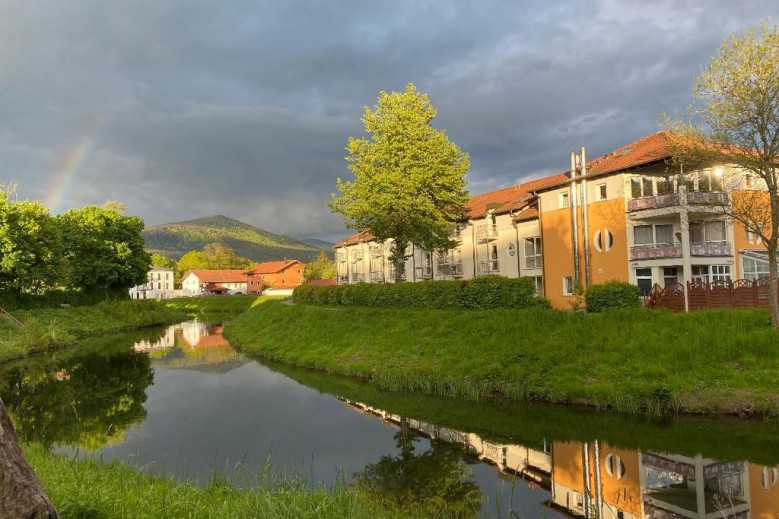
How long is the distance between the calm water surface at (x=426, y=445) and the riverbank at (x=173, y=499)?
1567 millimetres

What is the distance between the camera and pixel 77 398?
2533cm

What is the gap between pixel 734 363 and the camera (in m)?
19.0

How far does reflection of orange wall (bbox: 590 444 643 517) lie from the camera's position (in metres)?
12.0

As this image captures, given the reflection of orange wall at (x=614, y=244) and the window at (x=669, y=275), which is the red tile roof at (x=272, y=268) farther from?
the window at (x=669, y=275)

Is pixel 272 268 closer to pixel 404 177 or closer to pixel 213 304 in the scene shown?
pixel 213 304

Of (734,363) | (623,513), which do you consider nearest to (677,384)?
(734,363)

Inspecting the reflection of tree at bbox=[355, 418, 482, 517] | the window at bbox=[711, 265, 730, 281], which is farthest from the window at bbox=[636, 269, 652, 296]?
the reflection of tree at bbox=[355, 418, 482, 517]

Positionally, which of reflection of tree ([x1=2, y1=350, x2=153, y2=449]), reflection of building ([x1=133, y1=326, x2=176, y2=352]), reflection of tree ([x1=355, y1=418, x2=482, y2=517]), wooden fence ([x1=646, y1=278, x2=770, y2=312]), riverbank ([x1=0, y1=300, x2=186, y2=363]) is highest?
wooden fence ([x1=646, y1=278, x2=770, y2=312])

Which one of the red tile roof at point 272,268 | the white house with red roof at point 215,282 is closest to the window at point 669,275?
the red tile roof at point 272,268

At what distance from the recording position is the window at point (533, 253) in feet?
143

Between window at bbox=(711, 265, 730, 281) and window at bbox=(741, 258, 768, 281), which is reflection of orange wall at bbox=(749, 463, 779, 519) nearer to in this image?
window at bbox=(711, 265, 730, 281)

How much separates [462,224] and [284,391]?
103 feet

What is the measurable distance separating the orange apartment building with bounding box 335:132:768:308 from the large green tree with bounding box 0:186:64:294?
34.4 metres

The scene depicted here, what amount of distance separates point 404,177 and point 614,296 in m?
19.7
